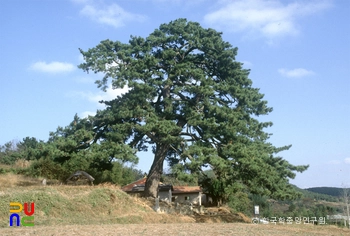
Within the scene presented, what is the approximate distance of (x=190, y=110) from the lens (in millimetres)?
23297

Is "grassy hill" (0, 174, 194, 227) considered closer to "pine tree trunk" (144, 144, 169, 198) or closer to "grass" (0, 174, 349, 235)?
"grass" (0, 174, 349, 235)

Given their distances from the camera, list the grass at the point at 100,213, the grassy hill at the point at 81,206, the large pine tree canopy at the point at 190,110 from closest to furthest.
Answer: the grass at the point at 100,213 → the grassy hill at the point at 81,206 → the large pine tree canopy at the point at 190,110

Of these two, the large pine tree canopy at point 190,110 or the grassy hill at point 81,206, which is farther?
the large pine tree canopy at point 190,110

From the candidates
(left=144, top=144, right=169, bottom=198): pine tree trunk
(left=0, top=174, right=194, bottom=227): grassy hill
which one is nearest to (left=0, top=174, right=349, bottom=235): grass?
(left=0, top=174, right=194, bottom=227): grassy hill

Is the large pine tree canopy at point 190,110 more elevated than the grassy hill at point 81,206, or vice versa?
the large pine tree canopy at point 190,110

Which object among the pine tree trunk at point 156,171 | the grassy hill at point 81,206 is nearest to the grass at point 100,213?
the grassy hill at point 81,206

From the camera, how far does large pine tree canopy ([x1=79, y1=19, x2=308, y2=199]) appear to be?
21609 millimetres

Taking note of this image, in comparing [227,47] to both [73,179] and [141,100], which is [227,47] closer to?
[141,100]

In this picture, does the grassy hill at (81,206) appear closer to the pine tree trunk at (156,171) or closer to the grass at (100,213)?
the grass at (100,213)

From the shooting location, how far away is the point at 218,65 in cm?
2586

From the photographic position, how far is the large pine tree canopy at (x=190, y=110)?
70.9ft

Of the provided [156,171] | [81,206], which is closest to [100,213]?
[81,206]

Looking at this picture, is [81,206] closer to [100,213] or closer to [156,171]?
[100,213]

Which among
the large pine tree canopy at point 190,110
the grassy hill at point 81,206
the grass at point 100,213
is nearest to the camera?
the grass at point 100,213
